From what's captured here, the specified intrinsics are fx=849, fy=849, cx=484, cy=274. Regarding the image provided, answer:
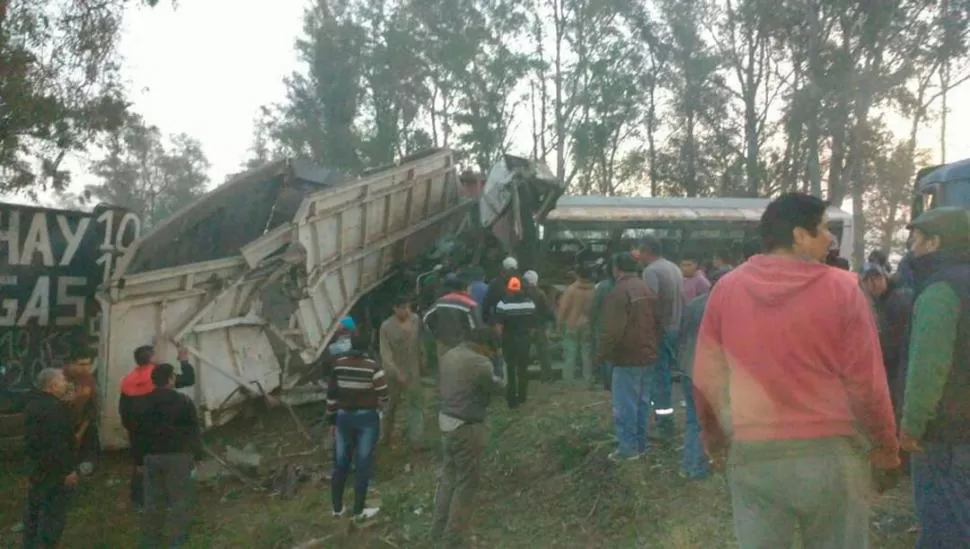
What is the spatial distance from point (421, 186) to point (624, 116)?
2473 cm

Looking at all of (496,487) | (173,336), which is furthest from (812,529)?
(173,336)

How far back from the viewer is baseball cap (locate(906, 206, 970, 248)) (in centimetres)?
361

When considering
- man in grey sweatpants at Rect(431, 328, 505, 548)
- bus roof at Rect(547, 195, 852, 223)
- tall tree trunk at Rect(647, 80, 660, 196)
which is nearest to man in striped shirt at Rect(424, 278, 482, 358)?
man in grey sweatpants at Rect(431, 328, 505, 548)

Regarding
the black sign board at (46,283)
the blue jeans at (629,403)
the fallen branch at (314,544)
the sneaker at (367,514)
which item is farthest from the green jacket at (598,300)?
the black sign board at (46,283)

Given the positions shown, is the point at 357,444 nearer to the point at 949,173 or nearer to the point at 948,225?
the point at 948,225

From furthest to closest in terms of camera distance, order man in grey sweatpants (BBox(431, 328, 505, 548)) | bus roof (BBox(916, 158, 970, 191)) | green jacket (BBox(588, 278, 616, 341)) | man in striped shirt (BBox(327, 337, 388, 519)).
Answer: bus roof (BBox(916, 158, 970, 191))
green jacket (BBox(588, 278, 616, 341))
man in striped shirt (BBox(327, 337, 388, 519))
man in grey sweatpants (BBox(431, 328, 505, 548))

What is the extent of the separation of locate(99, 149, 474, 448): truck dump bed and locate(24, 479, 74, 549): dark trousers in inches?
75.7

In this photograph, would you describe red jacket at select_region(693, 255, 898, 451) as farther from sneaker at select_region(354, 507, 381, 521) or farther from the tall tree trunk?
the tall tree trunk

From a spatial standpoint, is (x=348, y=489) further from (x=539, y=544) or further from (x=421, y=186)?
(x=421, y=186)

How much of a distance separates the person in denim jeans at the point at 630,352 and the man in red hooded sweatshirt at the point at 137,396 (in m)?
3.69

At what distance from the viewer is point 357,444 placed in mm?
7184

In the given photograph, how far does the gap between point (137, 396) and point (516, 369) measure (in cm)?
387

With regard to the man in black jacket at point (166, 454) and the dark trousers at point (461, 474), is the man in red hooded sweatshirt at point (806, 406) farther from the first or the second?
the man in black jacket at point (166, 454)

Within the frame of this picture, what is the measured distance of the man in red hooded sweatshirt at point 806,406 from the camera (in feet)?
8.95
